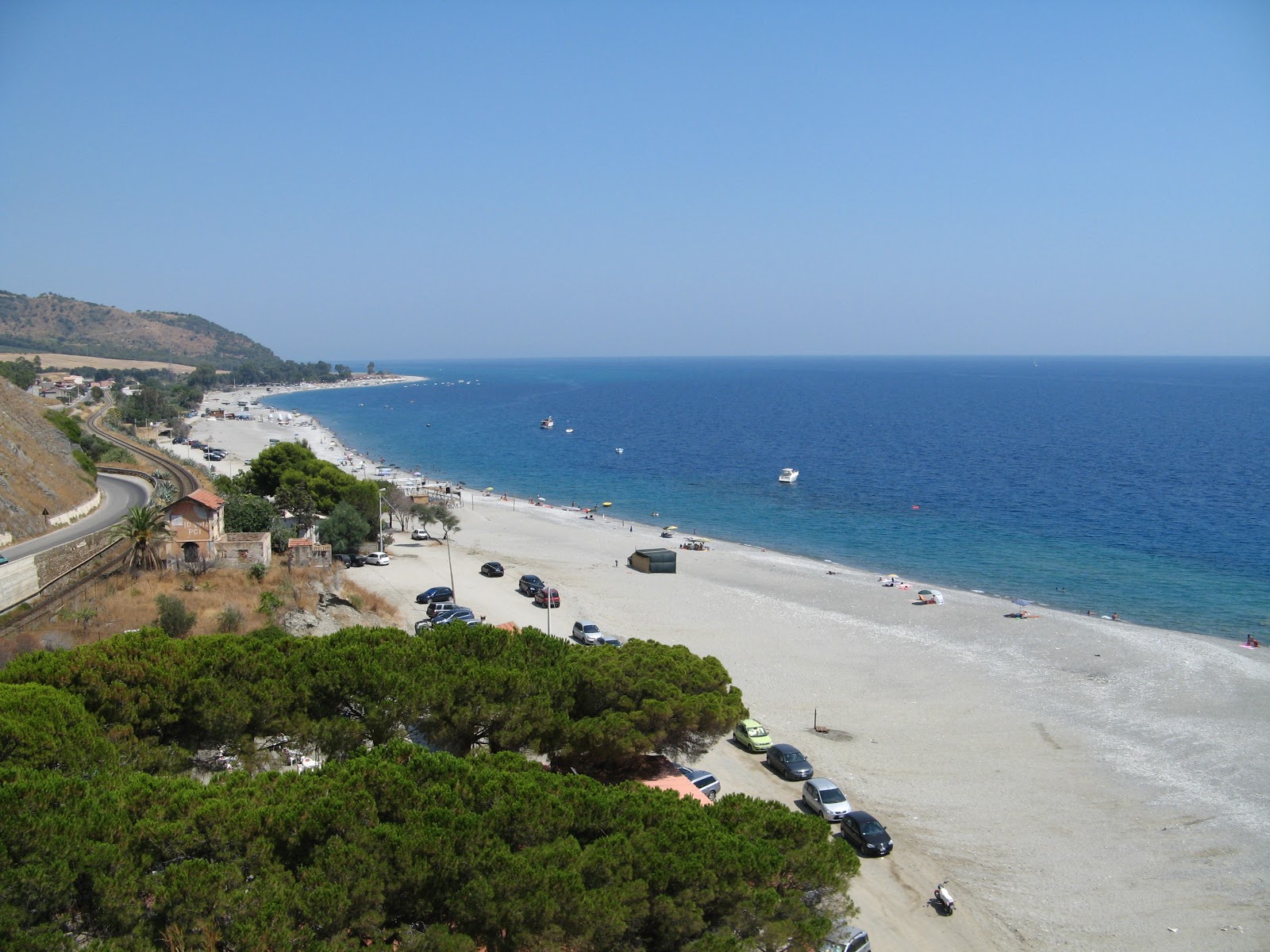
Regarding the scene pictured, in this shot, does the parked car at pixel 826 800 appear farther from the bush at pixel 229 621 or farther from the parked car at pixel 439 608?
the parked car at pixel 439 608

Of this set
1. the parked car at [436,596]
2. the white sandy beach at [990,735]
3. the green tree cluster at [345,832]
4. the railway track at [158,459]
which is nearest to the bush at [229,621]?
the green tree cluster at [345,832]

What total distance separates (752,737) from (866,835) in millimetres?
5132

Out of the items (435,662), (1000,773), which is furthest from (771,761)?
(435,662)

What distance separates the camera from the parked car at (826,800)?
58.0 feet

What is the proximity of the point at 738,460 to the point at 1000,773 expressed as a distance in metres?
62.4

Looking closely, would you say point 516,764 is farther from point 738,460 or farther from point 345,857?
point 738,460

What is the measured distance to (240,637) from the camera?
597 inches

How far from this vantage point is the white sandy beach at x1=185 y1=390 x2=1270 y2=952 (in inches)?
607

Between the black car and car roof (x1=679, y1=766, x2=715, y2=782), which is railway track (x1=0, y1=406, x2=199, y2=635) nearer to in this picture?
car roof (x1=679, y1=766, x2=715, y2=782)

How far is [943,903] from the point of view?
1486cm

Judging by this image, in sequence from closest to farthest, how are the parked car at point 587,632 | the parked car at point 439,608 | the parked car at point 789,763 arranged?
the parked car at point 789,763 < the parked car at point 587,632 < the parked car at point 439,608

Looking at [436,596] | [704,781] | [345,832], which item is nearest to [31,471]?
[436,596]

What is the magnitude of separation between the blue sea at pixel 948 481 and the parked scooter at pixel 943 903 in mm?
24782

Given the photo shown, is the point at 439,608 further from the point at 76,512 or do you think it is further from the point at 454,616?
the point at 76,512
